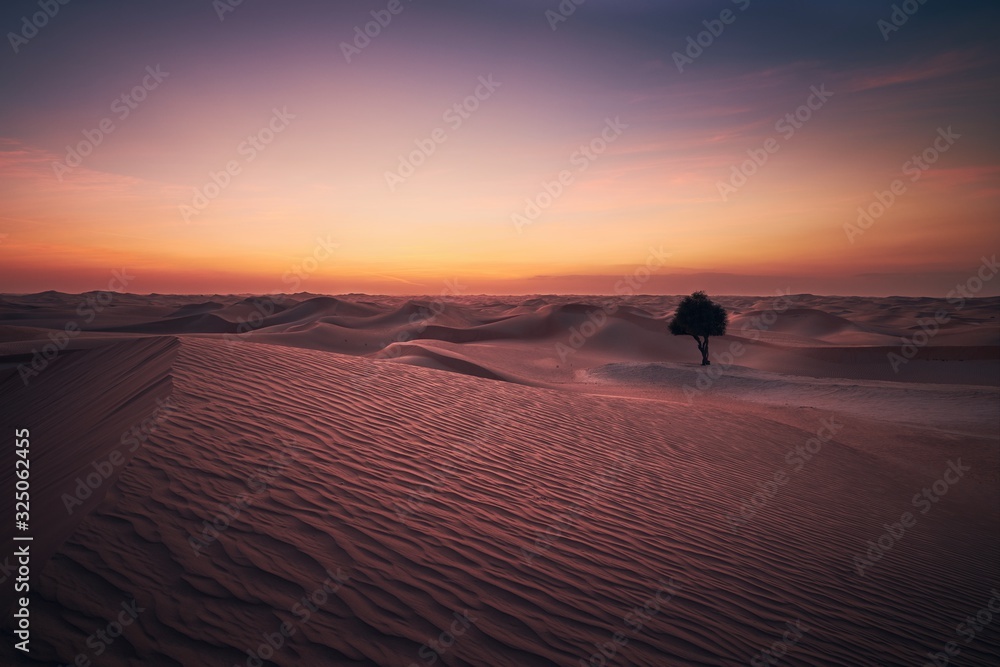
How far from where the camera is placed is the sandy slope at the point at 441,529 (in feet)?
10.6

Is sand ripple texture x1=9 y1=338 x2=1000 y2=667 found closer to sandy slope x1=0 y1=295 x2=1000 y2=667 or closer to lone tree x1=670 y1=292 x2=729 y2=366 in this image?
sandy slope x1=0 y1=295 x2=1000 y2=667

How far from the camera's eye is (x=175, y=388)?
663cm

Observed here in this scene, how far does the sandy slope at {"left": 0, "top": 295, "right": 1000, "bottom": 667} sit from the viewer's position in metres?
3.22

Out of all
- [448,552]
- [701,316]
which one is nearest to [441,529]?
[448,552]

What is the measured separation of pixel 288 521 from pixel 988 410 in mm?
22910

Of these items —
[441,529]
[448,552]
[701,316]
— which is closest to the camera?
[448,552]

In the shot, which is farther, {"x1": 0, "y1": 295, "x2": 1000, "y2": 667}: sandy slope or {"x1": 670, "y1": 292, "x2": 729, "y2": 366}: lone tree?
{"x1": 670, "y1": 292, "x2": 729, "y2": 366}: lone tree

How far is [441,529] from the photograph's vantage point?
464cm

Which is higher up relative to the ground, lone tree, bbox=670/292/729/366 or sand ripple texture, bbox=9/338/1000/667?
lone tree, bbox=670/292/729/366

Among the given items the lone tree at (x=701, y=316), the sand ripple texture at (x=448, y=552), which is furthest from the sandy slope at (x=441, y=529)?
the lone tree at (x=701, y=316)

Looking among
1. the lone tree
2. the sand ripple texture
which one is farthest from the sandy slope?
the lone tree

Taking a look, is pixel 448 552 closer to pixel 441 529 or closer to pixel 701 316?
pixel 441 529

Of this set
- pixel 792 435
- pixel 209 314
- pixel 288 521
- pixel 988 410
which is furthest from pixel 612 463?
pixel 209 314

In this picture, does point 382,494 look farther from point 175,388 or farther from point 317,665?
point 175,388
